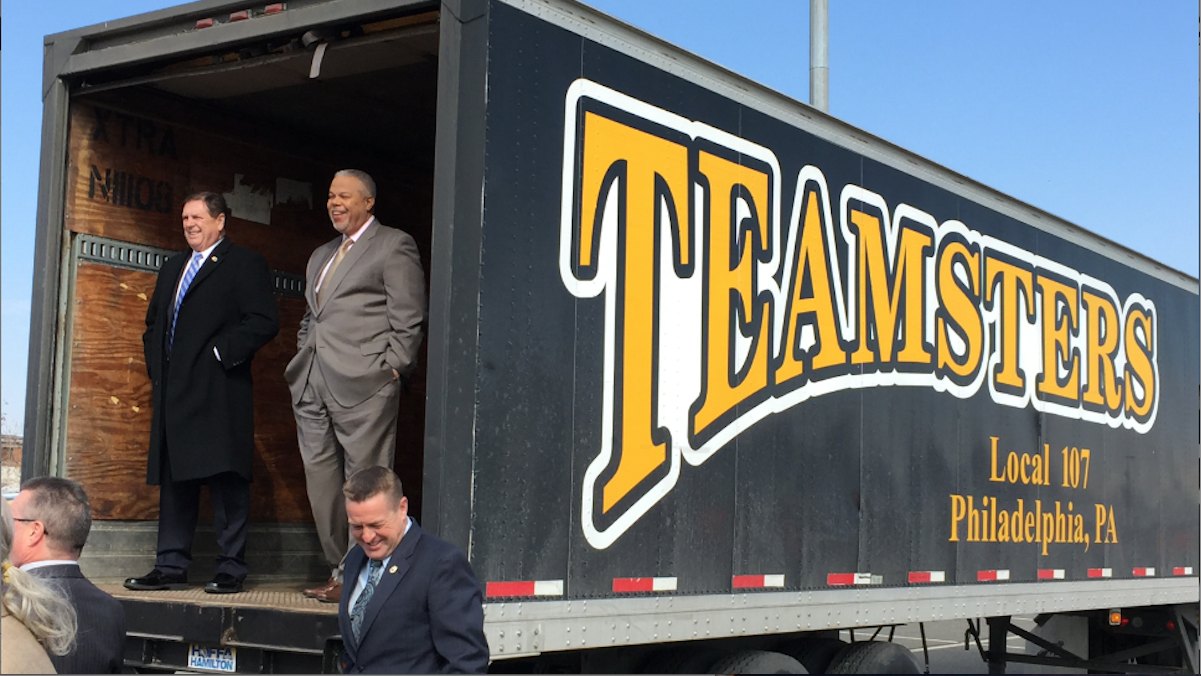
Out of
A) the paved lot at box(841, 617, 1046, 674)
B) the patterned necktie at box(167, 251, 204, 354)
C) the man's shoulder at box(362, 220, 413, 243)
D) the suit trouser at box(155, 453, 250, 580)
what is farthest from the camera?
the paved lot at box(841, 617, 1046, 674)

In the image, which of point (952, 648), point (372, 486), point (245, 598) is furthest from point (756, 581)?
point (952, 648)

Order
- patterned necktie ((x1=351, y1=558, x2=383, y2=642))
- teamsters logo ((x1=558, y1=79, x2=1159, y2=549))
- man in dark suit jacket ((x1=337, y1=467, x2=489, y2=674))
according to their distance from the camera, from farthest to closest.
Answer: teamsters logo ((x1=558, y1=79, x2=1159, y2=549))
patterned necktie ((x1=351, y1=558, x2=383, y2=642))
man in dark suit jacket ((x1=337, y1=467, x2=489, y2=674))

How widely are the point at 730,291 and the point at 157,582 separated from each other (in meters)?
2.66

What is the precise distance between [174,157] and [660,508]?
296 centimetres

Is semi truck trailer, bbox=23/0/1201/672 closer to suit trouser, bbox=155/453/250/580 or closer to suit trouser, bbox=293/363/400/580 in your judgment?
suit trouser, bbox=155/453/250/580

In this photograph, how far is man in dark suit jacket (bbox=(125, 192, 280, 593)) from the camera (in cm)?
548

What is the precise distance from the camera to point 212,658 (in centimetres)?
465

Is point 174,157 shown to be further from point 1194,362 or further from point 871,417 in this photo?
point 1194,362

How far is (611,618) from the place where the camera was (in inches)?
188

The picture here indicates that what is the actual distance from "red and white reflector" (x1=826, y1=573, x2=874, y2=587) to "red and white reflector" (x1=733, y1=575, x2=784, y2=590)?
399mm

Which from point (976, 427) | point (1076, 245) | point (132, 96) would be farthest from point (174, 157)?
point (1076, 245)

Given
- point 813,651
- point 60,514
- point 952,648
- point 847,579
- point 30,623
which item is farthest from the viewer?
point 952,648

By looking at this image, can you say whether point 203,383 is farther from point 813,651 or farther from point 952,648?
point 952,648

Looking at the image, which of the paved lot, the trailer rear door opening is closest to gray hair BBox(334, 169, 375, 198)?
the trailer rear door opening
